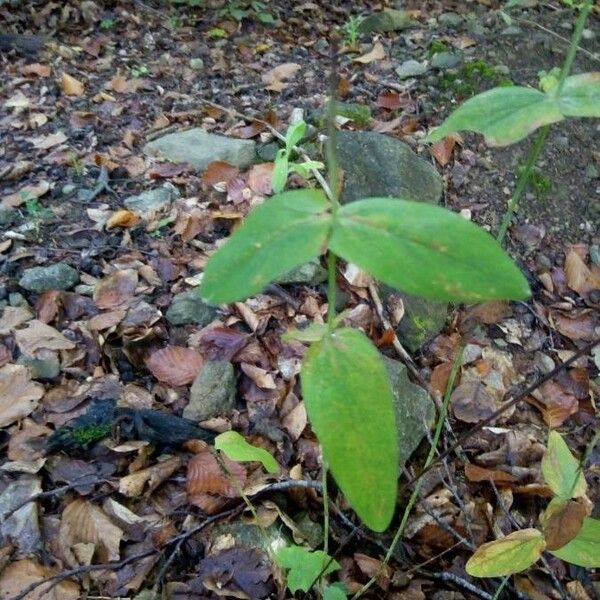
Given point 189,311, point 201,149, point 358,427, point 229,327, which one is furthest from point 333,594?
point 201,149

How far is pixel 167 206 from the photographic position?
90.0 inches

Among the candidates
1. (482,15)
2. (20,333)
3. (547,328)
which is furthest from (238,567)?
(482,15)

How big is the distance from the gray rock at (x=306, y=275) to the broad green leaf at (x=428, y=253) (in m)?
1.30

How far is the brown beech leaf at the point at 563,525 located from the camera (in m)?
1.03

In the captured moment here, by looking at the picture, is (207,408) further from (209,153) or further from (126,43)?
(126,43)

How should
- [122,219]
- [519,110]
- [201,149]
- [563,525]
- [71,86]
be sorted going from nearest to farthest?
1. [519,110]
2. [563,525]
3. [122,219]
4. [201,149]
5. [71,86]

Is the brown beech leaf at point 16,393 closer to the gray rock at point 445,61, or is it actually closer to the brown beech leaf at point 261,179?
the brown beech leaf at point 261,179

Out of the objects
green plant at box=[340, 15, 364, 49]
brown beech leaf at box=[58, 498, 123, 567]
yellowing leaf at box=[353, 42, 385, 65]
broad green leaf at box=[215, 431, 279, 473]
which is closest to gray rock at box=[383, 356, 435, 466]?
broad green leaf at box=[215, 431, 279, 473]

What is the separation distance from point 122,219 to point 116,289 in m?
0.35

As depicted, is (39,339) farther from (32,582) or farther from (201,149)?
(201,149)

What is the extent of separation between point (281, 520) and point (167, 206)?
1.25m

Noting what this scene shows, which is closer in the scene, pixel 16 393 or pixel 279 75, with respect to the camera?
pixel 16 393

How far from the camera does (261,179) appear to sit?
235 centimetres

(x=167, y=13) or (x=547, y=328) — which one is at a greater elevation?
(x=167, y=13)
